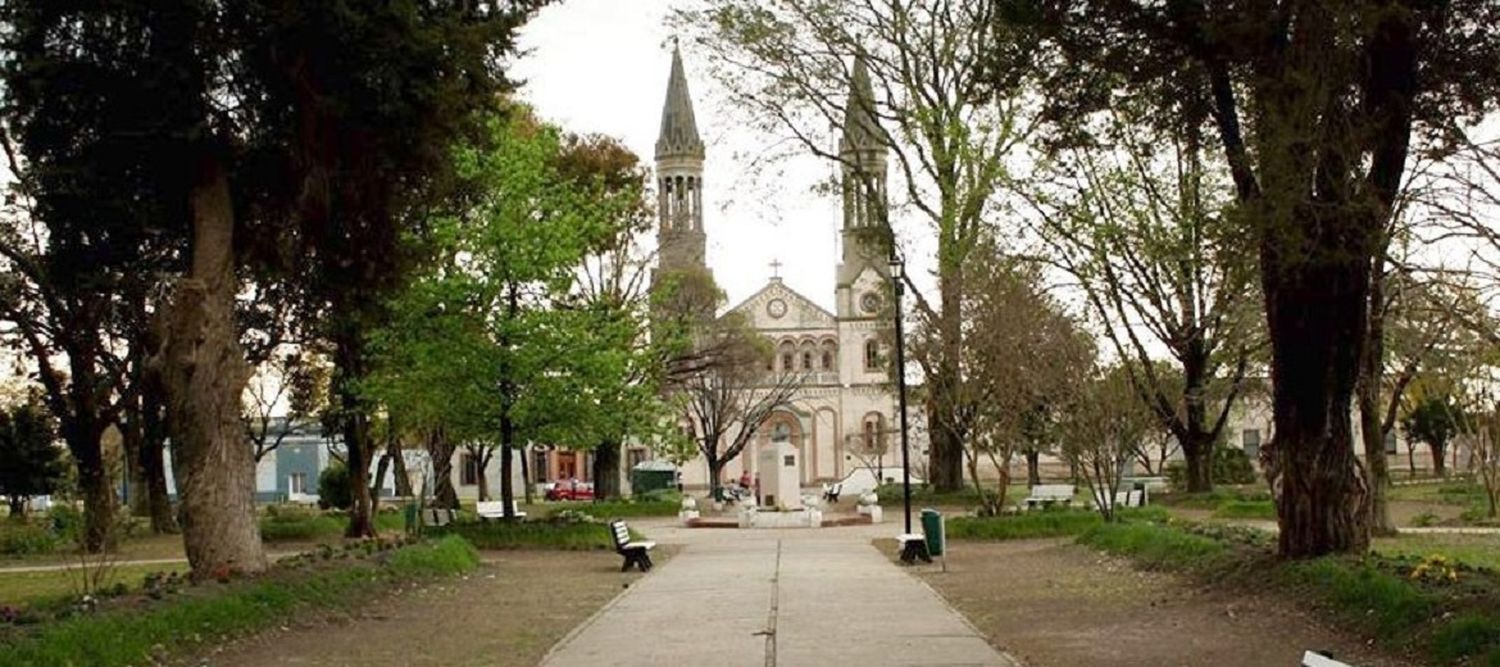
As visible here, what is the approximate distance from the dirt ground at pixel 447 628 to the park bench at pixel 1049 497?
16516mm

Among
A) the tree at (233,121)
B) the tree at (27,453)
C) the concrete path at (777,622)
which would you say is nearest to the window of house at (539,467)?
the tree at (27,453)

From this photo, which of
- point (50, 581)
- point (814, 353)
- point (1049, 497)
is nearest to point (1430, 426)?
point (1049, 497)

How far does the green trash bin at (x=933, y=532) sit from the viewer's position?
23.1m

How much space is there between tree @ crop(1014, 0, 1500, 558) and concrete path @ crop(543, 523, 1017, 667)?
3.78 metres

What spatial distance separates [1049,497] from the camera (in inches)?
1515

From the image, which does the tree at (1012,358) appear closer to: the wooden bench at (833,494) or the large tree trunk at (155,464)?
the large tree trunk at (155,464)

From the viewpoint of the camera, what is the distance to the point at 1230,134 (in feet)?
47.5

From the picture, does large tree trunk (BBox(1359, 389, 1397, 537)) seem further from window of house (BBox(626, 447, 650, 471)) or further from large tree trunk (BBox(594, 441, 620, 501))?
window of house (BBox(626, 447, 650, 471))

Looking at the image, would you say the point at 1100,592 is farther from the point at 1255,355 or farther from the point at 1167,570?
the point at 1255,355

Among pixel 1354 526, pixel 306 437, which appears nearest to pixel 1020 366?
pixel 1354 526

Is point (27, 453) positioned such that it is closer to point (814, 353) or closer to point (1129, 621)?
point (1129, 621)

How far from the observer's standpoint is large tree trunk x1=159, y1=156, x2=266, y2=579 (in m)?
16.1

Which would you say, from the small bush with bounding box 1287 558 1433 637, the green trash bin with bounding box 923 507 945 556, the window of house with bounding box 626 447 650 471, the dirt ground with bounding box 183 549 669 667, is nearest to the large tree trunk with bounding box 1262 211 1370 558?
the small bush with bounding box 1287 558 1433 637

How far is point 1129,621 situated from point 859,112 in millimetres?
25169
